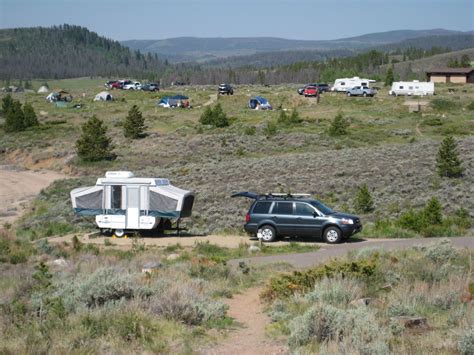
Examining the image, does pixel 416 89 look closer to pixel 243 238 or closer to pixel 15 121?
pixel 15 121

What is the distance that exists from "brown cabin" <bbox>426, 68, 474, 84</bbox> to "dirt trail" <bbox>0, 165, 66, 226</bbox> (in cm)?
6195

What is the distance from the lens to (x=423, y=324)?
9617mm

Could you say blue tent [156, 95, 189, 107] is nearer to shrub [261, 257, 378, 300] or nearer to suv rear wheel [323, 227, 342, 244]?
suv rear wheel [323, 227, 342, 244]

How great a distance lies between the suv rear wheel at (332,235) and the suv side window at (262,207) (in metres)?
1.96

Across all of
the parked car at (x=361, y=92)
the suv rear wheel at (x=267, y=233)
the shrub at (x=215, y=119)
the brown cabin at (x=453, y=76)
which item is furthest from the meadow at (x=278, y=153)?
the brown cabin at (x=453, y=76)

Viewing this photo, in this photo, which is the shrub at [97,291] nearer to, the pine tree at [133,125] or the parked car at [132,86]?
the pine tree at [133,125]

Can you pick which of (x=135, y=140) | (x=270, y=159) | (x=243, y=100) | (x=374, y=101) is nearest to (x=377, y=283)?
(x=270, y=159)

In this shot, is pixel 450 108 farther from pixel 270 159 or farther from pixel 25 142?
pixel 25 142

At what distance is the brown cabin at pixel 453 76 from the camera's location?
311 ft

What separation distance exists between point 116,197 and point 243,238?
14.5ft

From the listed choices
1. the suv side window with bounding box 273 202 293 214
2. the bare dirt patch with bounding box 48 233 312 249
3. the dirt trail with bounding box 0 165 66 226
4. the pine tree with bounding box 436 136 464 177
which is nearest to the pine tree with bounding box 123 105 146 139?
the dirt trail with bounding box 0 165 66 226

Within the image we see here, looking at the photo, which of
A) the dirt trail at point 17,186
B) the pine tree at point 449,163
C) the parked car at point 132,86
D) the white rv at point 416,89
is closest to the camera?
the pine tree at point 449,163

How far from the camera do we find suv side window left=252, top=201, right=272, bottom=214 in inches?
872

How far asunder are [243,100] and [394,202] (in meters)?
50.7
